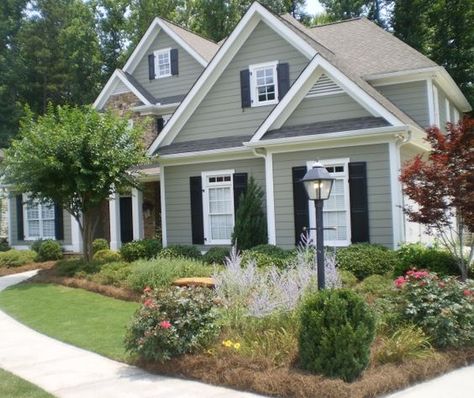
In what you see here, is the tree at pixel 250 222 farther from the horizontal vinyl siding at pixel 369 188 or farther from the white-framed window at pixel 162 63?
the white-framed window at pixel 162 63

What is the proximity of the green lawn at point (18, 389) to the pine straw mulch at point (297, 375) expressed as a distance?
1.31 metres

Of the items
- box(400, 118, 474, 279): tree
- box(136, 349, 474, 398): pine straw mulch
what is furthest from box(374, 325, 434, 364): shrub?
box(400, 118, 474, 279): tree

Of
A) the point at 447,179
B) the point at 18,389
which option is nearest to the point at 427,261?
the point at 447,179

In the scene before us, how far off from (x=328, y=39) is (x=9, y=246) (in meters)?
14.9

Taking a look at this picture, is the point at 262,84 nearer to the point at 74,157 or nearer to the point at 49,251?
the point at 74,157

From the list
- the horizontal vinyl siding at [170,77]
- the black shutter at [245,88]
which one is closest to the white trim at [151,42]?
the horizontal vinyl siding at [170,77]

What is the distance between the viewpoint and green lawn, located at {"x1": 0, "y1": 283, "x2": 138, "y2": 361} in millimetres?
8086

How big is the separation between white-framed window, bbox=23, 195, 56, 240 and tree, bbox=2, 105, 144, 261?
5.46 meters

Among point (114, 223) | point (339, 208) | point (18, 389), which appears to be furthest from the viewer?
point (114, 223)

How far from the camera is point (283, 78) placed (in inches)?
599

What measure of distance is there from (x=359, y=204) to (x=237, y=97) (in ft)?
Answer: 17.7

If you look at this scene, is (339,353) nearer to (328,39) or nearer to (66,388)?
(66,388)

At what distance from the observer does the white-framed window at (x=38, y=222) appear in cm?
2064

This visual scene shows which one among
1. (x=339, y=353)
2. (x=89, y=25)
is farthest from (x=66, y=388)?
(x=89, y=25)
